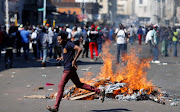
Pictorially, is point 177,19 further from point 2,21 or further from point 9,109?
point 9,109

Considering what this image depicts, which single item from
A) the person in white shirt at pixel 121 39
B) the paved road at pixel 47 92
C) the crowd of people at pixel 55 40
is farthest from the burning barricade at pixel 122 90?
the person in white shirt at pixel 121 39

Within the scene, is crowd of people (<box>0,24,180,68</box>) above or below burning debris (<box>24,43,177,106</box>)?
above

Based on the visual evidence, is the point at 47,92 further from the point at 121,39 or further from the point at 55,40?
the point at 55,40

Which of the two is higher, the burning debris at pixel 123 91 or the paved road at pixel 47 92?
the burning debris at pixel 123 91

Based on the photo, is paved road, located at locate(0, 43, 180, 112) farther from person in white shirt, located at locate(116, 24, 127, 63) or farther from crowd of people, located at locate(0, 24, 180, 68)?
person in white shirt, located at locate(116, 24, 127, 63)

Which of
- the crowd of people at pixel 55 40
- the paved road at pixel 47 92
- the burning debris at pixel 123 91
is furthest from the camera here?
the crowd of people at pixel 55 40

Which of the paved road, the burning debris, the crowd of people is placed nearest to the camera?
the paved road

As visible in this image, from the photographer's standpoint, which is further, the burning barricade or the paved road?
the burning barricade

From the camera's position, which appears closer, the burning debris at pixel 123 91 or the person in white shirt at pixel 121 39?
the burning debris at pixel 123 91

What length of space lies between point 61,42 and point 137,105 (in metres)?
2.13

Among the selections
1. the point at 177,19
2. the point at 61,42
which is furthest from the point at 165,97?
the point at 177,19

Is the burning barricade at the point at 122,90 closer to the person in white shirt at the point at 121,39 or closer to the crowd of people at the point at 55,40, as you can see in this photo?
the crowd of people at the point at 55,40

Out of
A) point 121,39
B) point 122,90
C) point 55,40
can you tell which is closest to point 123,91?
point 122,90

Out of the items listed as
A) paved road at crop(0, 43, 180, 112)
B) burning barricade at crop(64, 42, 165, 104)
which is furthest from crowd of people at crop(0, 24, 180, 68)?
burning barricade at crop(64, 42, 165, 104)
